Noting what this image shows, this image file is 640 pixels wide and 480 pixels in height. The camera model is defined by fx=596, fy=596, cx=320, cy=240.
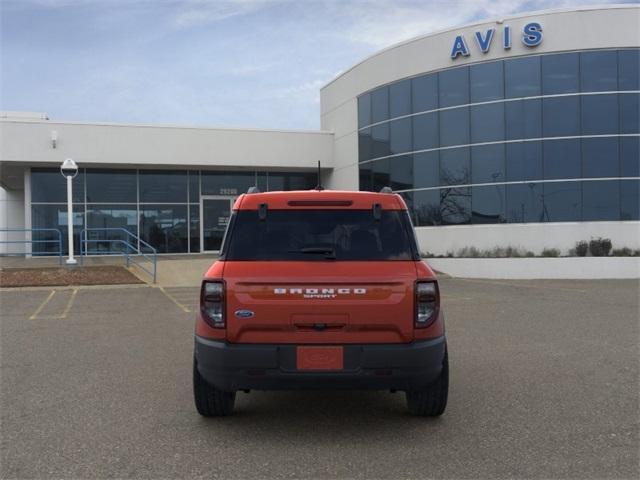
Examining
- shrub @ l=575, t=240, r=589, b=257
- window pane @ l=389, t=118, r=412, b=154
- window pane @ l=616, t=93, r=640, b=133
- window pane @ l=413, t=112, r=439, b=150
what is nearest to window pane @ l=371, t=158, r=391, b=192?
window pane @ l=389, t=118, r=412, b=154

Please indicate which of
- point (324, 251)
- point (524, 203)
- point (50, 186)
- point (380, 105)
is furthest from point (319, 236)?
point (50, 186)

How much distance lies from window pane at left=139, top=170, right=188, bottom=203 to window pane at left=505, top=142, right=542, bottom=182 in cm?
1296

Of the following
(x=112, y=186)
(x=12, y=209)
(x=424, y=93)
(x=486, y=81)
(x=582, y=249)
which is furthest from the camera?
(x=12, y=209)

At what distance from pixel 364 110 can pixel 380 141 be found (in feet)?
5.70

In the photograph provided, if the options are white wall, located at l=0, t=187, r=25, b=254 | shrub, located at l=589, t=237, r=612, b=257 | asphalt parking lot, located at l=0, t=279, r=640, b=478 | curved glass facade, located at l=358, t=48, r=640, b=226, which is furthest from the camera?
white wall, located at l=0, t=187, r=25, b=254

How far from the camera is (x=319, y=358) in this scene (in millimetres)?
4188

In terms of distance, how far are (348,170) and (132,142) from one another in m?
8.78

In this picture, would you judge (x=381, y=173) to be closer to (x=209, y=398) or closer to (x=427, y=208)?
(x=427, y=208)

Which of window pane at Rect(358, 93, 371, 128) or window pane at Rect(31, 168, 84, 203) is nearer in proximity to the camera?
window pane at Rect(31, 168, 84, 203)

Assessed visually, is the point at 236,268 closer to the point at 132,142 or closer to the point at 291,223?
the point at 291,223

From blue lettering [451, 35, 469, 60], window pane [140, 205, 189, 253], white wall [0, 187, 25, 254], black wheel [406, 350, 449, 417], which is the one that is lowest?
black wheel [406, 350, 449, 417]

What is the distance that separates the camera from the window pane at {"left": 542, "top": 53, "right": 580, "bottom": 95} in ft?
64.7

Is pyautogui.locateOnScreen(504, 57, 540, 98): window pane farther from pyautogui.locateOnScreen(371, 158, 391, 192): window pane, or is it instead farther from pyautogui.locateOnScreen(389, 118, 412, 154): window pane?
pyautogui.locateOnScreen(371, 158, 391, 192): window pane

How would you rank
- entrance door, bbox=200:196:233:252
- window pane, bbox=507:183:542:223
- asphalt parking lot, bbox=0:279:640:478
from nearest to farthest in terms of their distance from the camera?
asphalt parking lot, bbox=0:279:640:478 → window pane, bbox=507:183:542:223 → entrance door, bbox=200:196:233:252
